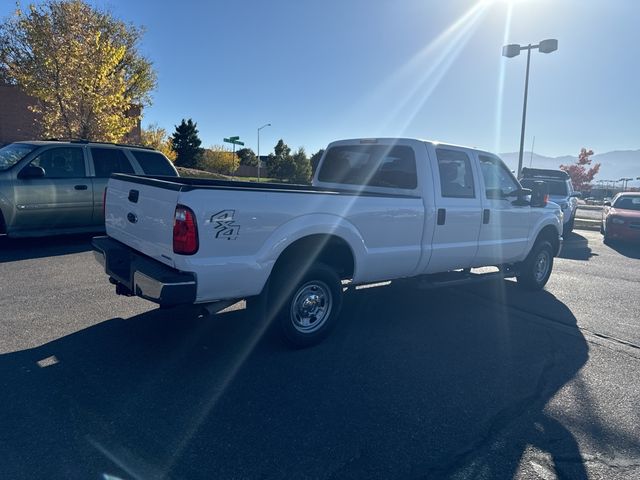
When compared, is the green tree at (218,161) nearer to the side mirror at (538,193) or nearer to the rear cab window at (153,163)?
the rear cab window at (153,163)

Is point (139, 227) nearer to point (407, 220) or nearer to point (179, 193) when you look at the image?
point (179, 193)

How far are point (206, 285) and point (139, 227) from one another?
0.99m

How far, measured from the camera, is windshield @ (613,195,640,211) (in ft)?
45.8

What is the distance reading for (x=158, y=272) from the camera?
11.5 ft

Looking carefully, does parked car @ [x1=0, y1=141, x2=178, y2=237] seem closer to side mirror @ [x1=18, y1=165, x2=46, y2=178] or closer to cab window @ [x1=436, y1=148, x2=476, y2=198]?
side mirror @ [x1=18, y1=165, x2=46, y2=178]

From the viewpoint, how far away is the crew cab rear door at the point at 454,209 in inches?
207

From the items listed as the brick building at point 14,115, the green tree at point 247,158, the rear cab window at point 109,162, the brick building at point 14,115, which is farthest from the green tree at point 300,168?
the rear cab window at point 109,162

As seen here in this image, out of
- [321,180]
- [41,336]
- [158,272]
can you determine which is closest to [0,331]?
[41,336]

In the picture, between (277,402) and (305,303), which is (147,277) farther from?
(305,303)

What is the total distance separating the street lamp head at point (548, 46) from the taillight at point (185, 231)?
19.1 m

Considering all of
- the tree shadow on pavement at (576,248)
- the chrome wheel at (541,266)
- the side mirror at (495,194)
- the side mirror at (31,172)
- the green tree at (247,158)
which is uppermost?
the green tree at (247,158)

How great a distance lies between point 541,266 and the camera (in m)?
7.21

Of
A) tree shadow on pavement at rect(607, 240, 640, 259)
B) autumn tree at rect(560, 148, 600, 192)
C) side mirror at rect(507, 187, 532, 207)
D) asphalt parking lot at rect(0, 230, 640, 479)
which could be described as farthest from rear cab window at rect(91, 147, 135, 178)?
autumn tree at rect(560, 148, 600, 192)

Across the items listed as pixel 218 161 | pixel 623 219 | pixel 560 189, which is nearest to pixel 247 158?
pixel 218 161
